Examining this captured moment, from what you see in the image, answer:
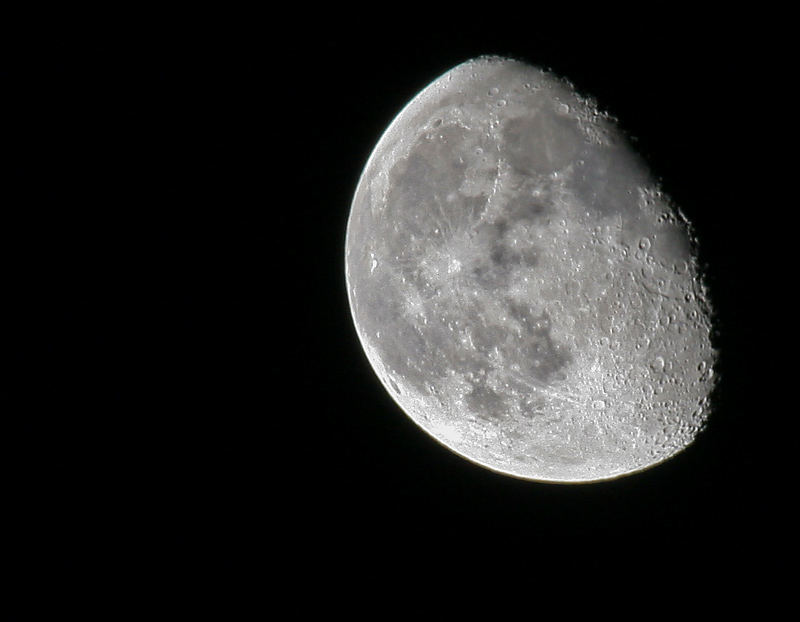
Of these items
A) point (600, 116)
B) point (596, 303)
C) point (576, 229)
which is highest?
point (600, 116)

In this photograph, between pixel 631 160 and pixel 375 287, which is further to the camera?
pixel 375 287

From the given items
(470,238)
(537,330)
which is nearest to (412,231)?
(470,238)

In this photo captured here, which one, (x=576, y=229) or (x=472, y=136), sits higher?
(x=472, y=136)

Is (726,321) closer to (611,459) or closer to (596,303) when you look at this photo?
(596,303)

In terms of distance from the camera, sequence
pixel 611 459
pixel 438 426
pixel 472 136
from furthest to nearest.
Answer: pixel 438 426, pixel 611 459, pixel 472 136

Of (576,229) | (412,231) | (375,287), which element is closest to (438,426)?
(375,287)

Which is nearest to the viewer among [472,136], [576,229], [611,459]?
[576,229]

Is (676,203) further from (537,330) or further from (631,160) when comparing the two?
(537,330)
